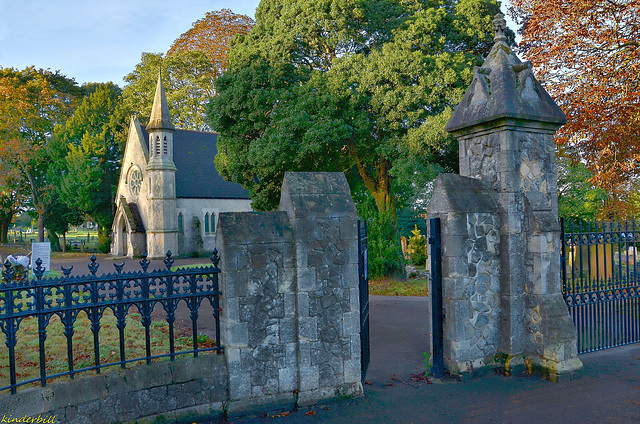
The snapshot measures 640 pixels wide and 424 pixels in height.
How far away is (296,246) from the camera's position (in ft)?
17.2

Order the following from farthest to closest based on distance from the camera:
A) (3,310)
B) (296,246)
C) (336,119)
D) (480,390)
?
1. (336,119)
2. (480,390)
3. (296,246)
4. (3,310)

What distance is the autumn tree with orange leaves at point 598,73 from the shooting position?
33.3ft

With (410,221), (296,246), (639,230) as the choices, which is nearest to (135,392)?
(296,246)

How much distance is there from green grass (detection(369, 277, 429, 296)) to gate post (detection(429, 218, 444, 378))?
788 centimetres

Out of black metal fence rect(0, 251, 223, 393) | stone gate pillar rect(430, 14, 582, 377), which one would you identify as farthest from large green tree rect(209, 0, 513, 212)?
black metal fence rect(0, 251, 223, 393)

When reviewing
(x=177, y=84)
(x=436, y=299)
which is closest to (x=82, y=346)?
(x=436, y=299)

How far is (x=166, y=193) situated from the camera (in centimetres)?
2889

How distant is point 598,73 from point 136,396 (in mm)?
11167

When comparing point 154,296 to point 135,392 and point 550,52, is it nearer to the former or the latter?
point 135,392

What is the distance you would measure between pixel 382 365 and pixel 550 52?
845 centimetres

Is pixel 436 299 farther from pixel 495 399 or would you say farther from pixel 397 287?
pixel 397 287

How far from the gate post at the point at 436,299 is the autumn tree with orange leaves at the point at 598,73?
21.1 feet

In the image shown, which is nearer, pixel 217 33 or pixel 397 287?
pixel 397 287

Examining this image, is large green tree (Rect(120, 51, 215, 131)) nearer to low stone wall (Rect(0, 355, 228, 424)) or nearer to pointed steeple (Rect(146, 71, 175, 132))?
pointed steeple (Rect(146, 71, 175, 132))
